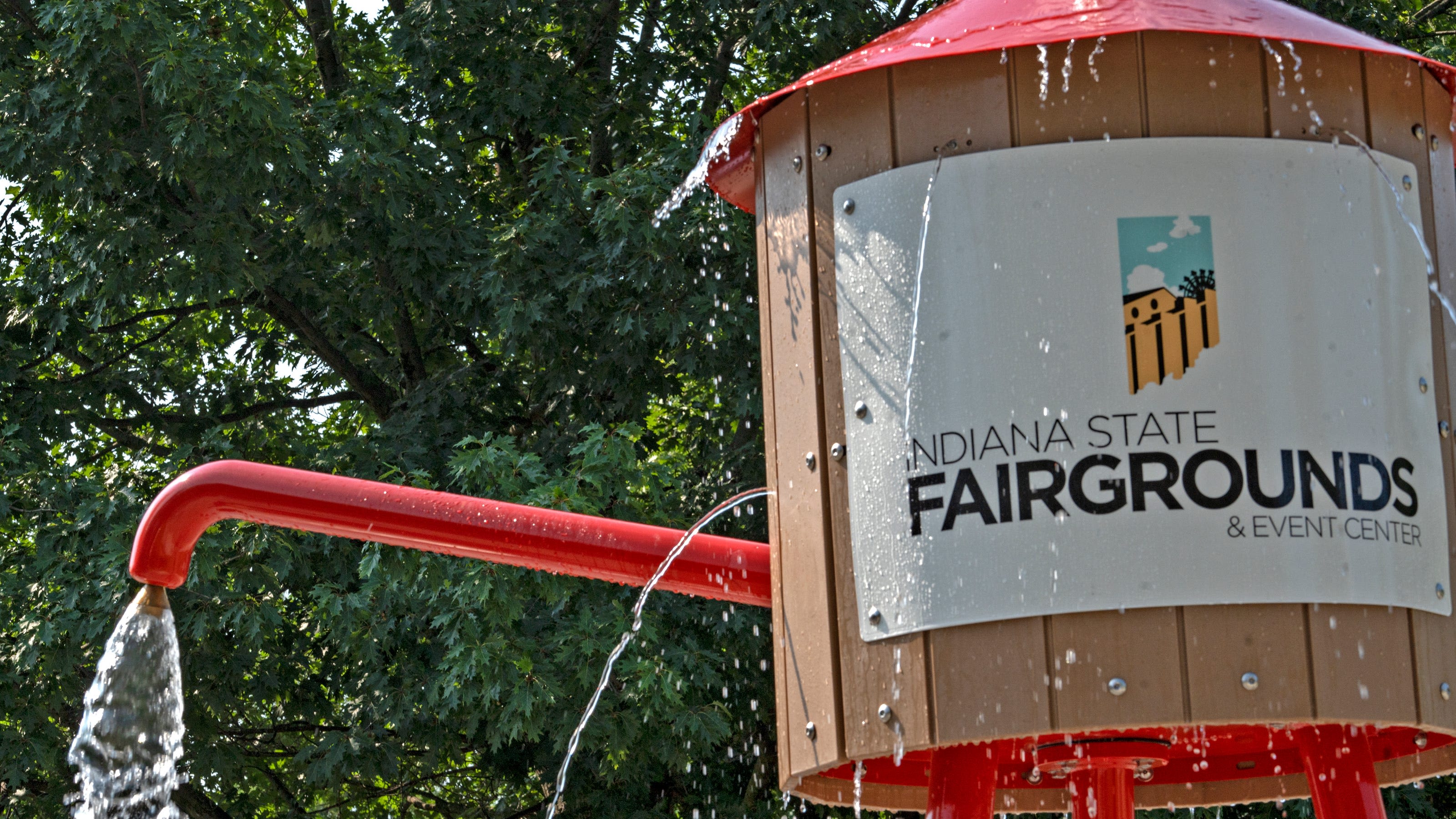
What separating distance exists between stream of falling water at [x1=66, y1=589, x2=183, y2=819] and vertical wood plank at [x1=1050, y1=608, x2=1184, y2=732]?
1850 mm

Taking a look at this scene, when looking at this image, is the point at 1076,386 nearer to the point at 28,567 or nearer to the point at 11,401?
the point at 28,567

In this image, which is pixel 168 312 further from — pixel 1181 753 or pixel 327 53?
pixel 1181 753

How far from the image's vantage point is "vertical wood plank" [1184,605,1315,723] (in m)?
2.93

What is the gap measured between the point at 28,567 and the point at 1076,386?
6.89 metres

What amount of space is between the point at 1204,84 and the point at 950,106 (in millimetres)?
442

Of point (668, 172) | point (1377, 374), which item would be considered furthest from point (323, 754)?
point (1377, 374)

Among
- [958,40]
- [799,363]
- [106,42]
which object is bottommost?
[799,363]

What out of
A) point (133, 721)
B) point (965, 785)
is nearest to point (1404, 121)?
point (965, 785)

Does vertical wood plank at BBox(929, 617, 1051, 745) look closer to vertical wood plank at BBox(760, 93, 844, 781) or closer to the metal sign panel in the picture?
the metal sign panel

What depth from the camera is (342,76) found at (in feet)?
35.4

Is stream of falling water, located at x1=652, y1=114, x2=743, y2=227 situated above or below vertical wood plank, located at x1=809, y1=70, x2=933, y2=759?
above

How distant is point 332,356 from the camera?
10352 millimetres

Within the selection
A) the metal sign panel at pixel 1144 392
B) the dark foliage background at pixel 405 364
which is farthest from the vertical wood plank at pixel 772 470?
the dark foliage background at pixel 405 364

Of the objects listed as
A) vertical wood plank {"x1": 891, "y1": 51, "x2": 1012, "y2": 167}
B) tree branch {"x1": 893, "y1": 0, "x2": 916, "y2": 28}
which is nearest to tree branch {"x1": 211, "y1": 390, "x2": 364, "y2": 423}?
tree branch {"x1": 893, "y1": 0, "x2": 916, "y2": 28}
